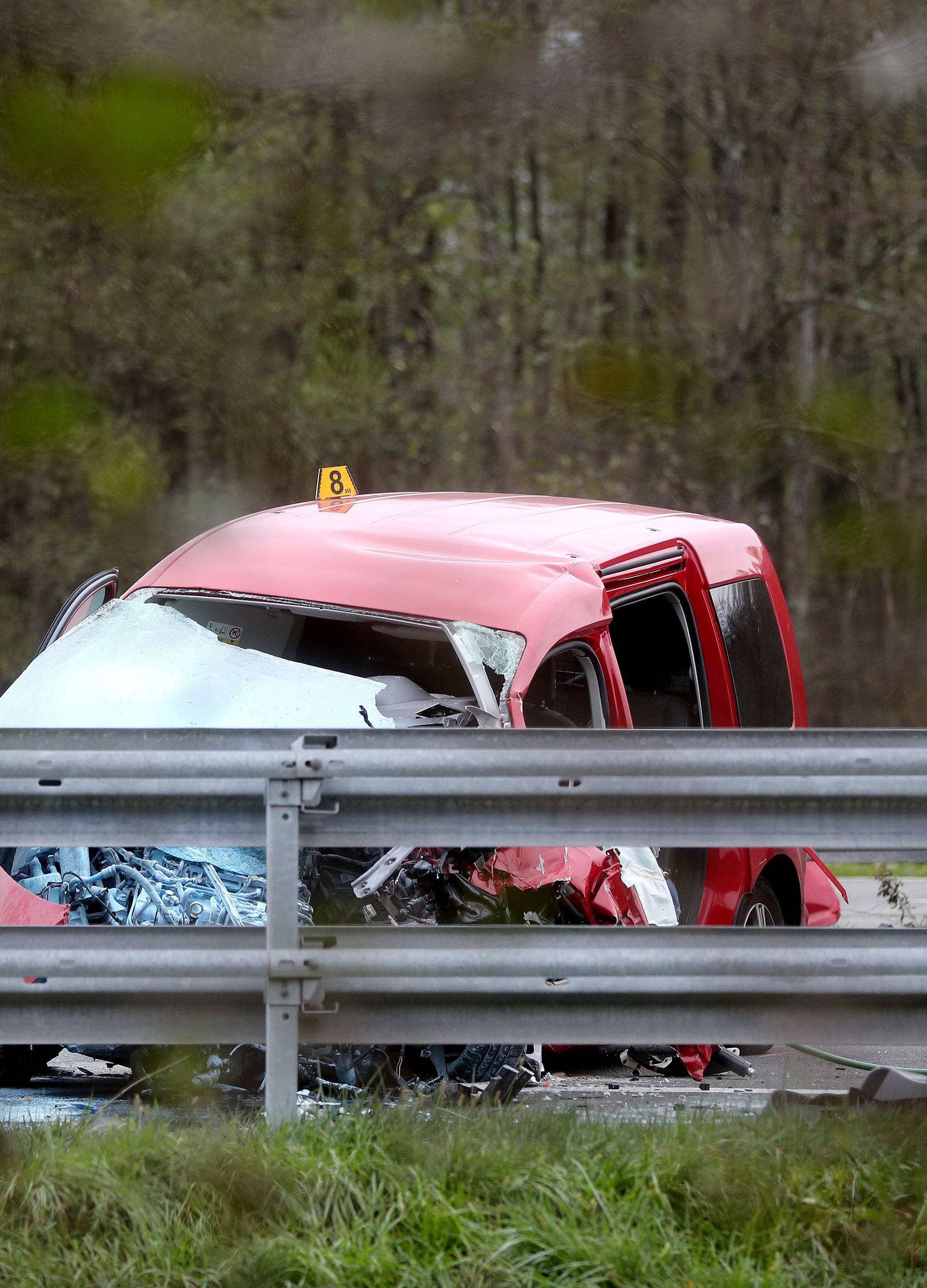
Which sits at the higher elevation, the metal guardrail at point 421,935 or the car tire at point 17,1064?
the metal guardrail at point 421,935

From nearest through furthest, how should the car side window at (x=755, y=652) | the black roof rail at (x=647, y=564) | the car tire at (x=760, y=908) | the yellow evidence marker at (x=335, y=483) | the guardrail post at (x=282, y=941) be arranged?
1. the yellow evidence marker at (x=335, y=483)
2. the guardrail post at (x=282, y=941)
3. the black roof rail at (x=647, y=564)
4. the car tire at (x=760, y=908)
5. the car side window at (x=755, y=652)

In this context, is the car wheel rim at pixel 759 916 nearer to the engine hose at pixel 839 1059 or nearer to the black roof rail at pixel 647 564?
the engine hose at pixel 839 1059

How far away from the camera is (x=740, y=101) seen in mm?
1019

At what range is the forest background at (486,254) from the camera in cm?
92

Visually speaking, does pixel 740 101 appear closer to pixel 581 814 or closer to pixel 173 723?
pixel 581 814

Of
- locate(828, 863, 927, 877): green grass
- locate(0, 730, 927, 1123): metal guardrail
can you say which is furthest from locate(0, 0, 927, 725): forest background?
locate(828, 863, 927, 877): green grass

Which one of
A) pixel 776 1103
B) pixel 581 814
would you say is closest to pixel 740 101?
pixel 581 814

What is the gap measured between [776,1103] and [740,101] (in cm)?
225

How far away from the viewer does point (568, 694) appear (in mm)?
4887

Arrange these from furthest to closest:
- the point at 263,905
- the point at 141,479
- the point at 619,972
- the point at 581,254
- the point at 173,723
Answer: the point at 173,723, the point at 263,905, the point at 619,972, the point at 581,254, the point at 141,479

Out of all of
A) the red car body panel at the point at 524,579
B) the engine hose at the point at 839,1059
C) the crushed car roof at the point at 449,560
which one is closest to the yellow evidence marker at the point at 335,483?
the red car body panel at the point at 524,579

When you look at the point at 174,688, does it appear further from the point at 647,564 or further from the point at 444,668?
the point at 647,564

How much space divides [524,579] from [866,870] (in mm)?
5722

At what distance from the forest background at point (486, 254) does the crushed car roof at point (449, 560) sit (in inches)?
105
